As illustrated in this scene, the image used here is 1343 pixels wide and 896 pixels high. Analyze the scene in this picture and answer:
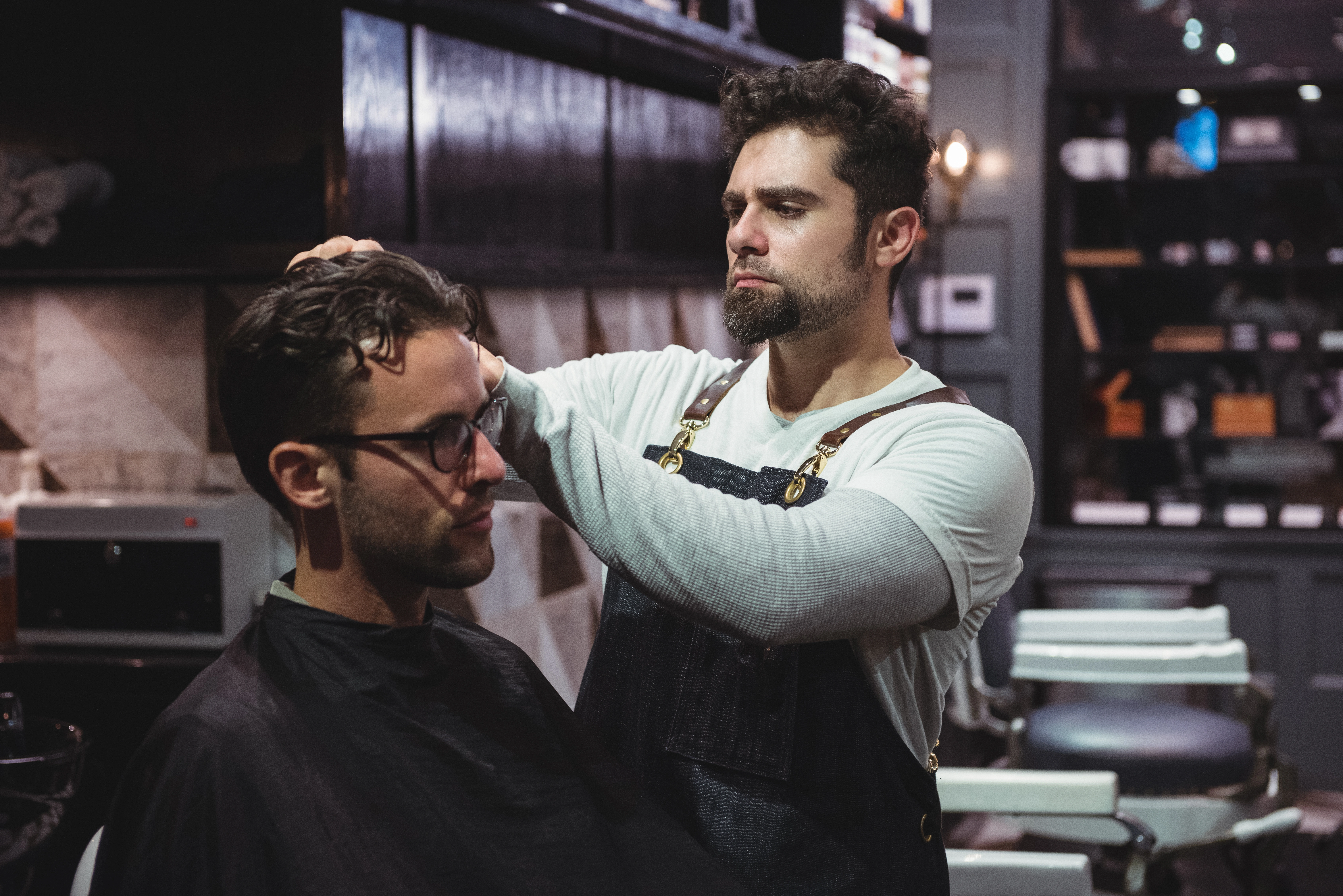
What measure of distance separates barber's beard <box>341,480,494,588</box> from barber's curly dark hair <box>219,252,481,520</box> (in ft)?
0.13

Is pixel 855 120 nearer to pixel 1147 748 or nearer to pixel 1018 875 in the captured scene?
pixel 1018 875

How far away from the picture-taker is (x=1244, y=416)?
5.06 metres

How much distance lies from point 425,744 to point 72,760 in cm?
67

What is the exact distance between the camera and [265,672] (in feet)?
4.04

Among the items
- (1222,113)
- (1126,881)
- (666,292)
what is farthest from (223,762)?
(1222,113)

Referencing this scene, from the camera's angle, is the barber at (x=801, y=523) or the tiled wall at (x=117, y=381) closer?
the barber at (x=801, y=523)

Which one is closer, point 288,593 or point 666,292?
point 288,593

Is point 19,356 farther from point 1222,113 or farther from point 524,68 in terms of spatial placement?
point 1222,113

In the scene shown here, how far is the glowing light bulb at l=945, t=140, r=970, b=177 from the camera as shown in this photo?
464 centimetres

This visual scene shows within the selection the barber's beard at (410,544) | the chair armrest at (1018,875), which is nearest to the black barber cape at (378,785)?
the barber's beard at (410,544)

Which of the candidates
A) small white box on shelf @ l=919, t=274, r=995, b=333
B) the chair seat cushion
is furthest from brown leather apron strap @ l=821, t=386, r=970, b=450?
small white box on shelf @ l=919, t=274, r=995, b=333

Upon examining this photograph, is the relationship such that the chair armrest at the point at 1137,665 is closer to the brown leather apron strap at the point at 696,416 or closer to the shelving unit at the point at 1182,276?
the brown leather apron strap at the point at 696,416

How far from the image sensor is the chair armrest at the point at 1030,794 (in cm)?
204

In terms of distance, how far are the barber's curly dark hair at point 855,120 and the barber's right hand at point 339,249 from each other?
1.81 feet
